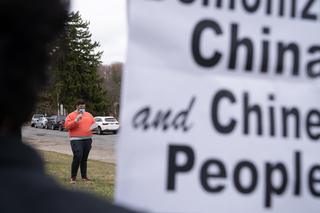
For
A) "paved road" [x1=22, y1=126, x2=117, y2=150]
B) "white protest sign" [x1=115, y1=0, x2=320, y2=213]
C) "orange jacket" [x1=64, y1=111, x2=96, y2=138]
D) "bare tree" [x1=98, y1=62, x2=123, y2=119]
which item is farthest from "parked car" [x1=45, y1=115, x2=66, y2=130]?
"white protest sign" [x1=115, y1=0, x2=320, y2=213]

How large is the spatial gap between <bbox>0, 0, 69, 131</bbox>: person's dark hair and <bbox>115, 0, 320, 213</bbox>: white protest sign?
37 cm

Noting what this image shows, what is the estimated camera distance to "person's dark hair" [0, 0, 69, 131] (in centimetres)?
80

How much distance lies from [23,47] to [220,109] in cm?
79

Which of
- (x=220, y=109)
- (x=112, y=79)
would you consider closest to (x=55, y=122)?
(x=220, y=109)

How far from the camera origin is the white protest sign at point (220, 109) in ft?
4.08

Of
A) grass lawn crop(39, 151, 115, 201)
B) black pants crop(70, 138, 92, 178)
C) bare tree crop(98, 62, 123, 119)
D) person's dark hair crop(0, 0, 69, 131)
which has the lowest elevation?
grass lawn crop(39, 151, 115, 201)

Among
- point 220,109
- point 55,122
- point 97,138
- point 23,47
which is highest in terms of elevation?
point 23,47

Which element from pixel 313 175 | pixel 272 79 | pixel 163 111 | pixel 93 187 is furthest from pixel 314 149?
pixel 93 187

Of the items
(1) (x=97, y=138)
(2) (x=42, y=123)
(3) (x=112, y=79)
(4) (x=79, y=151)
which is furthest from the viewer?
(3) (x=112, y=79)

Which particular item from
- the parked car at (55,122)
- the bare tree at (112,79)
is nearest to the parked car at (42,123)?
the parked car at (55,122)

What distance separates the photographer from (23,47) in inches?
33.8

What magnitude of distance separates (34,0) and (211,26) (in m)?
0.73

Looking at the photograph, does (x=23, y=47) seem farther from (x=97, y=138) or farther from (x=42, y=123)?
(x=42, y=123)

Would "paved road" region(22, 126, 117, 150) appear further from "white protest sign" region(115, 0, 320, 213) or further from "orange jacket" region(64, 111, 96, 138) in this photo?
"white protest sign" region(115, 0, 320, 213)
